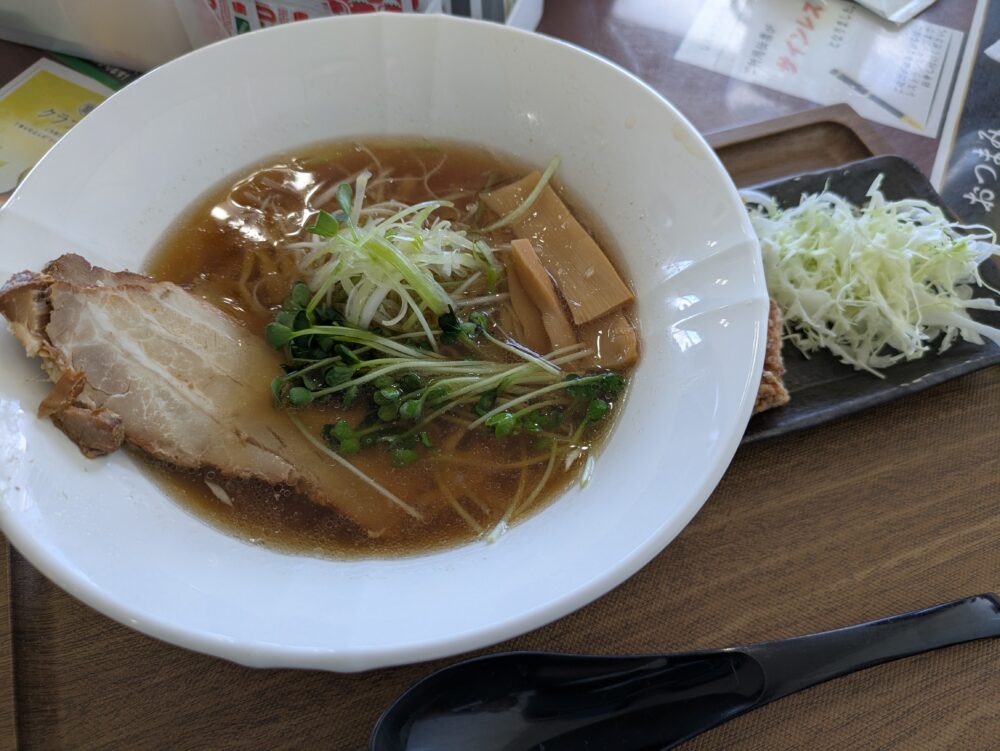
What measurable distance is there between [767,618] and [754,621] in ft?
0.09

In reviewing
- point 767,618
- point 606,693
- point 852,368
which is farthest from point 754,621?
point 852,368

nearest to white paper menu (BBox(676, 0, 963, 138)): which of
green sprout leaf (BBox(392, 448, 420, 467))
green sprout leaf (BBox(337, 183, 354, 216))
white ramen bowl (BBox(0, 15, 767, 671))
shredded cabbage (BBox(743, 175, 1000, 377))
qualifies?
shredded cabbage (BBox(743, 175, 1000, 377))

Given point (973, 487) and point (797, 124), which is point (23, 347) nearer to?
point (973, 487)

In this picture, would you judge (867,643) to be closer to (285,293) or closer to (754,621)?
(754,621)

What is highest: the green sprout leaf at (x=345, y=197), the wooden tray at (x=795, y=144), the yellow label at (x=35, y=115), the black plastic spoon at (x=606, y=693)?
the yellow label at (x=35, y=115)

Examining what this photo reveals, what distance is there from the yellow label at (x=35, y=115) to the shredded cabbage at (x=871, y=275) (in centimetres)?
208

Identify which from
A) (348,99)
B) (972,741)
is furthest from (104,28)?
(972,741)

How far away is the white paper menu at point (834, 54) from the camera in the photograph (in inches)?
98.6

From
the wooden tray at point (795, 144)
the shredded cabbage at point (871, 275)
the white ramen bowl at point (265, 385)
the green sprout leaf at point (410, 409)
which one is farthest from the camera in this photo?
the wooden tray at point (795, 144)

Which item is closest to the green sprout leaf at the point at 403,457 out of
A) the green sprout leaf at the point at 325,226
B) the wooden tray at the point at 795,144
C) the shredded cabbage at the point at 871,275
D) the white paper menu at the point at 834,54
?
the green sprout leaf at the point at 325,226

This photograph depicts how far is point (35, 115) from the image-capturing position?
2184 mm

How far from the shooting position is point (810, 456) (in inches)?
61.8

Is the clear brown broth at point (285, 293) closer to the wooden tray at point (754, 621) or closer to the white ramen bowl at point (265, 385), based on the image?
the white ramen bowl at point (265, 385)

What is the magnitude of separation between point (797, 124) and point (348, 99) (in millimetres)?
1340
